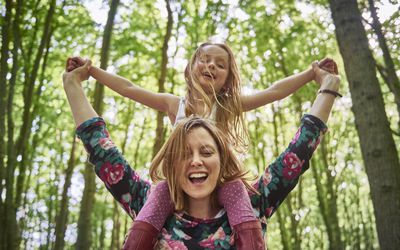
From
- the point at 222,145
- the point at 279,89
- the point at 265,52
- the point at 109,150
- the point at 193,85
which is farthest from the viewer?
the point at 265,52

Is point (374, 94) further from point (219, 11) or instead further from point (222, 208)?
point (219, 11)

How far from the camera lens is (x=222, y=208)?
1.73 metres

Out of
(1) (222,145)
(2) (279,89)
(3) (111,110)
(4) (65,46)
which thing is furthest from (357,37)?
(3) (111,110)

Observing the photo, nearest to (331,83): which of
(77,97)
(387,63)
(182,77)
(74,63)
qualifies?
(77,97)

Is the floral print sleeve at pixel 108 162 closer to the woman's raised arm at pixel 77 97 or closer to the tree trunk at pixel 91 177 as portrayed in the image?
the woman's raised arm at pixel 77 97

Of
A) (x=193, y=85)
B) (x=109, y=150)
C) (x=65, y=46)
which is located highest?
(x=65, y=46)

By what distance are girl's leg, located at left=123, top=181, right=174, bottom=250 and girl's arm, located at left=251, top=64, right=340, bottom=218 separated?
0.35 m

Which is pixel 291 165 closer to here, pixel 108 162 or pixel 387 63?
pixel 108 162

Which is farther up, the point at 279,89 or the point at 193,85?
the point at 193,85

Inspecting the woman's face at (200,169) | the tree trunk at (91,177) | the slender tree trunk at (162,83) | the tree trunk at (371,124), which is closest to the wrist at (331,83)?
the woman's face at (200,169)

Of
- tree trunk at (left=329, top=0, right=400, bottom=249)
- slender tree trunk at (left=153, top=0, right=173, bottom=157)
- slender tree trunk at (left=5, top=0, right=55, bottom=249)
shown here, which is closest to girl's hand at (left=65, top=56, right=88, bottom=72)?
tree trunk at (left=329, top=0, right=400, bottom=249)

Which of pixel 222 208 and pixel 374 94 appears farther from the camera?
pixel 374 94

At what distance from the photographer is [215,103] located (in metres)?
2.98

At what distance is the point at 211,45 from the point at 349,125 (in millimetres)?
17612
